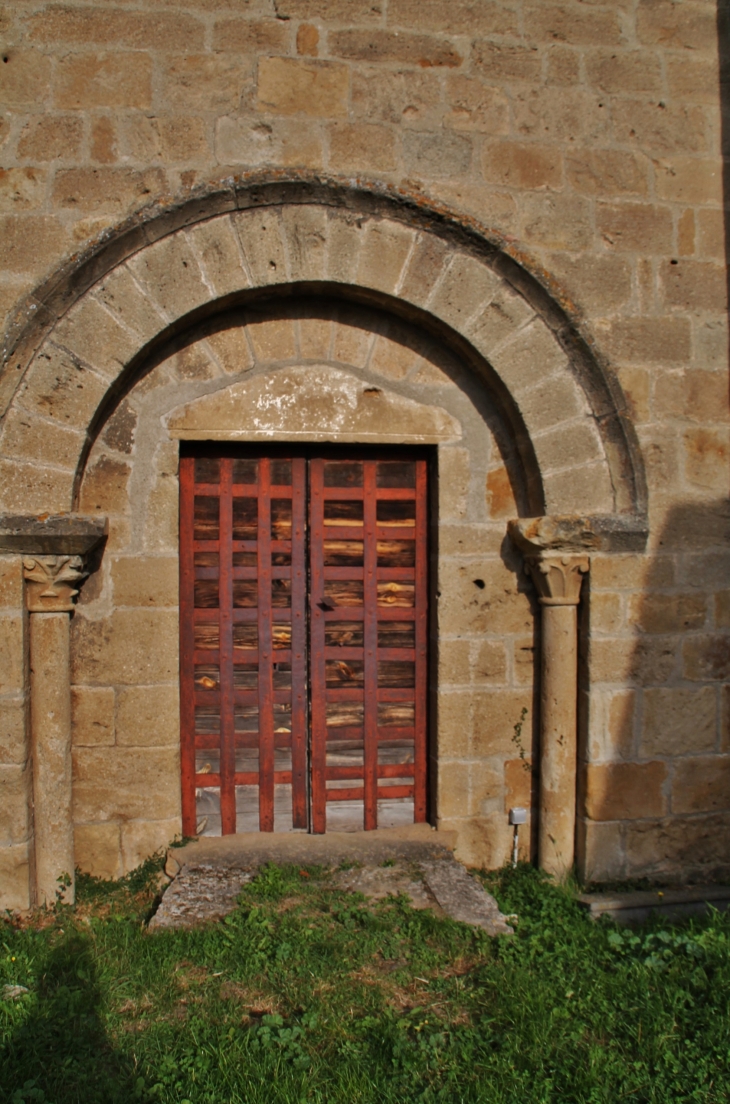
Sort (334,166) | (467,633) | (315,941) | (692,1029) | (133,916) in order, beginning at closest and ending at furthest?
(692,1029) → (315,941) → (133,916) → (334,166) → (467,633)

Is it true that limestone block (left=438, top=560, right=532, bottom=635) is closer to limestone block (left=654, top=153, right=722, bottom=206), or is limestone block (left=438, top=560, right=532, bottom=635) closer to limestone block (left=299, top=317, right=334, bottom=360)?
limestone block (left=299, top=317, right=334, bottom=360)

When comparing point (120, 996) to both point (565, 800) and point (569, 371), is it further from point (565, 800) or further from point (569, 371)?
point (569, 371)

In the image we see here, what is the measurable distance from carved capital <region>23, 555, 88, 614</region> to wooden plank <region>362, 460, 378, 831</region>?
1429 mm

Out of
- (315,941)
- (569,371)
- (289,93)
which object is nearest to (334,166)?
(289,93)

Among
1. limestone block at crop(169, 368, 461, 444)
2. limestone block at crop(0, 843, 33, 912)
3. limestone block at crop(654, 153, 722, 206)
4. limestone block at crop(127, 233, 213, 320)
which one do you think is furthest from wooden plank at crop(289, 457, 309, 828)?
limestone block at crop(654, 153, 722, 206)

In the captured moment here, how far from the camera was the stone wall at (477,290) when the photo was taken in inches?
135

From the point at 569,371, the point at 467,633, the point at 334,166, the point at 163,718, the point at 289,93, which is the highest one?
the point at 289,93

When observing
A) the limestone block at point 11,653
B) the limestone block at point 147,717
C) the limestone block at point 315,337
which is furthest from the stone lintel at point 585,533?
the limestone block at point 11,653

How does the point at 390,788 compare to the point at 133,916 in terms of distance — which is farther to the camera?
the point at 390,788

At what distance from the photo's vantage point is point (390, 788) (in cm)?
402

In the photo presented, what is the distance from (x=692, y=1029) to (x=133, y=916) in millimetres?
2311

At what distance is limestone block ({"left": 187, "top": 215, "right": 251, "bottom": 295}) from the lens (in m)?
3.48

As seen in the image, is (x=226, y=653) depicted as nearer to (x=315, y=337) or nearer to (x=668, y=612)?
(x=315, y=337)

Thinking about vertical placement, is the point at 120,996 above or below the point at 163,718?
below
